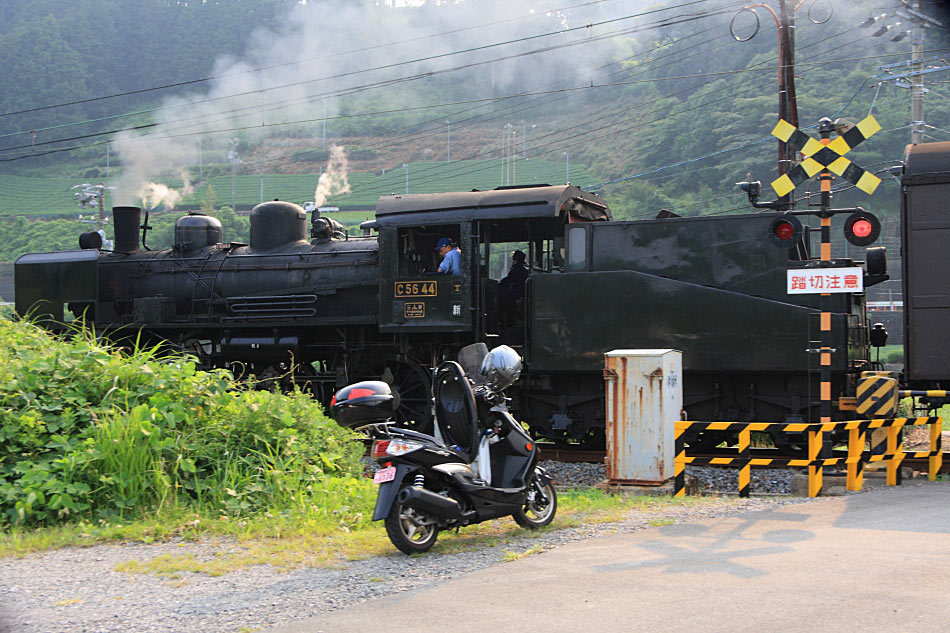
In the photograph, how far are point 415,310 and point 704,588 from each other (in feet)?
23.7

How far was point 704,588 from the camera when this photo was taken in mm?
4730

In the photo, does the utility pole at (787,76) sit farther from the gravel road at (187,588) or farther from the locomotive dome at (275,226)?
the gravel road at (187,588)

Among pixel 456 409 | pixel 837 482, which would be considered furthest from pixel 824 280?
pixel 456 409

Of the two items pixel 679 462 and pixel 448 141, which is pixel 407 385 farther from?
pixel 448 141

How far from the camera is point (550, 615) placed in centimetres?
432

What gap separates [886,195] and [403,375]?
57.3 m

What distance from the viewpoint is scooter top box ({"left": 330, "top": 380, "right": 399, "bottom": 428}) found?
555cm

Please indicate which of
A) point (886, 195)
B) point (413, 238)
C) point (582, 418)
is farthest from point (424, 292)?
point (886, 195)

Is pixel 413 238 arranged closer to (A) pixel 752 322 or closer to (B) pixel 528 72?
(A) pixel 752 322

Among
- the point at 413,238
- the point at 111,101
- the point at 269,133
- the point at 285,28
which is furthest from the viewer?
the point at 285,28

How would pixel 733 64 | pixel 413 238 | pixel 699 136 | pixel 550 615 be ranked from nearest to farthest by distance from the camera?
pixel 550 615, pixel 413 238, pixel 699 136, pixel 733 64

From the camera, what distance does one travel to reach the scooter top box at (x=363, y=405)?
5.55m

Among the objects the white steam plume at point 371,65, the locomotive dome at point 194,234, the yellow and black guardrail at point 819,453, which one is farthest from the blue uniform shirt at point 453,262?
the white steam plume at point 371,65

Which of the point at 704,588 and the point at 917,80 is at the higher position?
the point at 917,80
